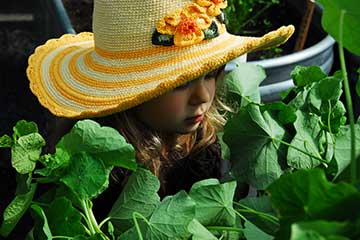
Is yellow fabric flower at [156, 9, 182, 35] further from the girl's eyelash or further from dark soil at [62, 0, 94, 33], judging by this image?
dark soil at [62, 0, 94, 33]

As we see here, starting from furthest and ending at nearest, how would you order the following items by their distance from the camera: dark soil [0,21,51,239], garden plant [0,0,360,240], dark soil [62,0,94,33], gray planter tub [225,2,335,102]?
dark soil [62,0,94,33] < dark soil [0,21,51,239] < gray planter tub [225,2,335,102] < garden plant [0,0,360,240]

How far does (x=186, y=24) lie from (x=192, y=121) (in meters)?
0.13

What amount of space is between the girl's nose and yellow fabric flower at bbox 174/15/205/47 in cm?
5

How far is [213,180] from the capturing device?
51cm

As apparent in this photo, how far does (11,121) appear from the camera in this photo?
78.2 inches

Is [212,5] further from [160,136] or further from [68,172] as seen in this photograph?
[68,172]

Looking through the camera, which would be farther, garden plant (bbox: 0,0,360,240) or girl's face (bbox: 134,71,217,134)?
girl's face (bbox: 134,71,217,134)

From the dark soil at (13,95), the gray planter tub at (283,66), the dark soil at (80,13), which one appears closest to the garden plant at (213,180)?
the gray planter tub at (283,66)

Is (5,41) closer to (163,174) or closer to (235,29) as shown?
(235,29)

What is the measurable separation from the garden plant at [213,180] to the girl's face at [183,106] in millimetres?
291

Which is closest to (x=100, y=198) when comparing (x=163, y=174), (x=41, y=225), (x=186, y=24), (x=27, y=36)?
(x=163, y=174)

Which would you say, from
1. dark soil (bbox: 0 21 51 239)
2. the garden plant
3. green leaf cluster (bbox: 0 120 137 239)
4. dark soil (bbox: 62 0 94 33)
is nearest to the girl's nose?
the garden plant

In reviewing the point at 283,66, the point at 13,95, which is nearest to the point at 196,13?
the point at 283,66

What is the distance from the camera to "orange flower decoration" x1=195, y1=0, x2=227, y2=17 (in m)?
0.89
